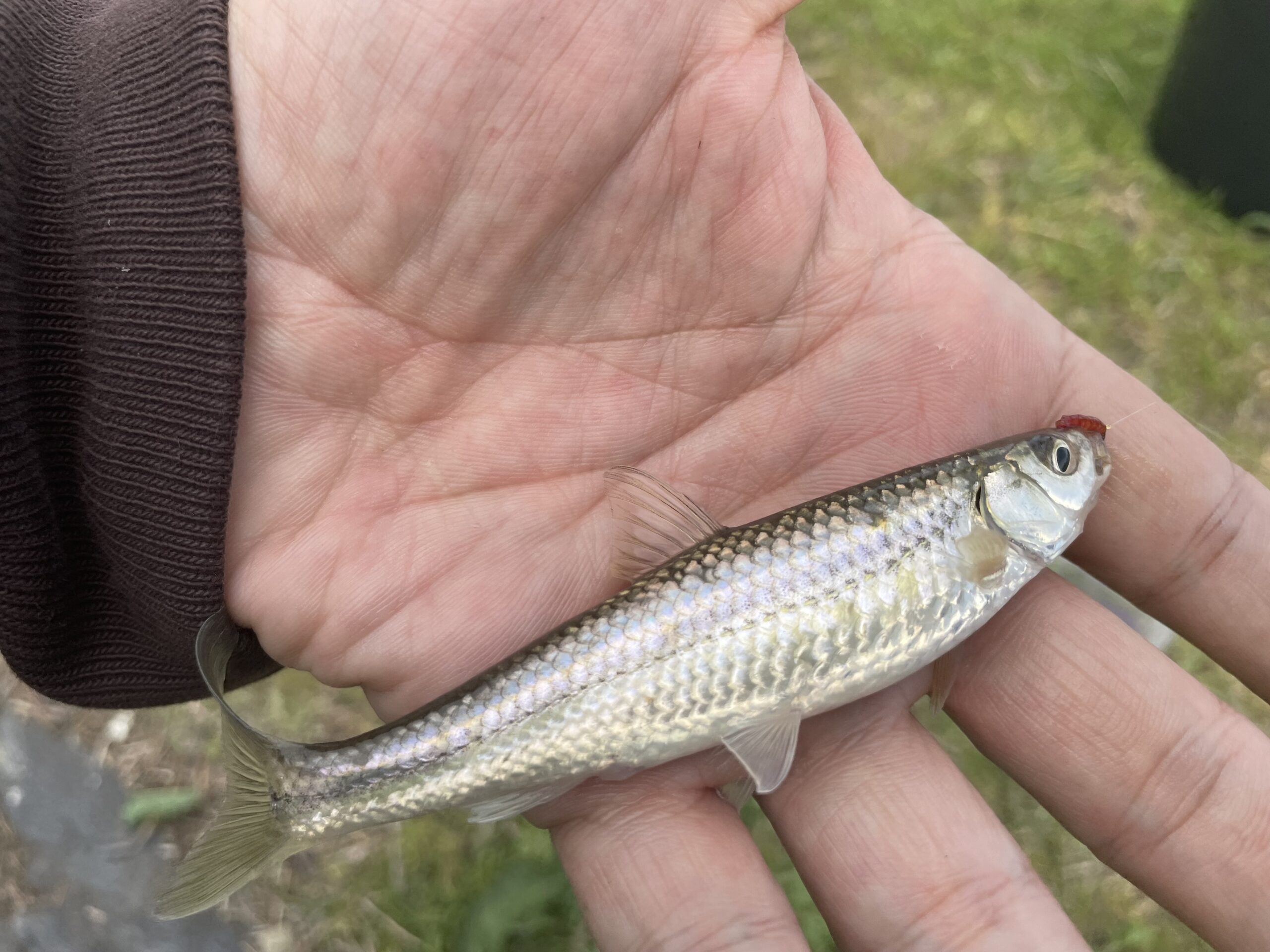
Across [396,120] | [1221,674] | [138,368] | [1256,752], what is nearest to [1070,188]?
[1221,674]

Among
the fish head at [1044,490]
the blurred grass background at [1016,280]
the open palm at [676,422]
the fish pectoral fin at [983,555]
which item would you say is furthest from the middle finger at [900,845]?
the blurred grass background at [1016,280]

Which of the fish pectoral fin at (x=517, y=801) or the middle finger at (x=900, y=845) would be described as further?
the fish pectoral fin at (x=517, y=801)

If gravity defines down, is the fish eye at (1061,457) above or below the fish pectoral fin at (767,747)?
above

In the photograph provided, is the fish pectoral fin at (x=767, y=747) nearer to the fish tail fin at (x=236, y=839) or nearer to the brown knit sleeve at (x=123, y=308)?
the fish tail fin at (x=236, y=839)

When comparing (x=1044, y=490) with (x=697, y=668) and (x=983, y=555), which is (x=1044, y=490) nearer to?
(x=983, y=555)

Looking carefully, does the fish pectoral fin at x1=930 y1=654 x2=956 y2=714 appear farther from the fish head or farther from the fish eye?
the fish eye

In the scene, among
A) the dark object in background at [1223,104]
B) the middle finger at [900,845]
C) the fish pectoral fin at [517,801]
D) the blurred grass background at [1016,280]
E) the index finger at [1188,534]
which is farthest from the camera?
the dark object in background at [1223,104]
